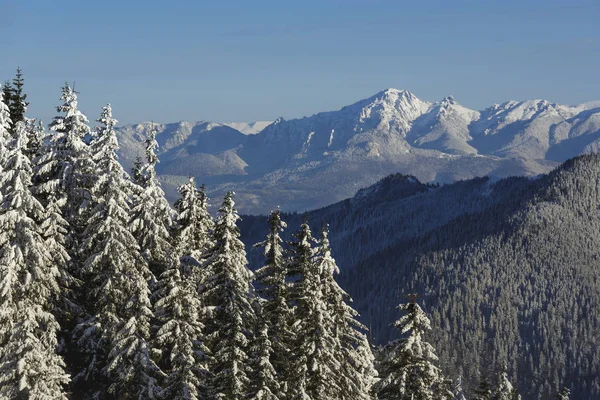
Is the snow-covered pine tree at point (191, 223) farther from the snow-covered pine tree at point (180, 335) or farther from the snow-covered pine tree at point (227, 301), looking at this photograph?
the snow-covered pine tree at point (180, 335)

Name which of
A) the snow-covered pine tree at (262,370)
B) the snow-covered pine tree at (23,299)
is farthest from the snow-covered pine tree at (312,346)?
the snow-covered pine tree at (23,299)

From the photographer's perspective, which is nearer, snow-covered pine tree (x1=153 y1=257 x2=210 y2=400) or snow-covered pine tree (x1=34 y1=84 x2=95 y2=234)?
snow-covered pine tree (x1=153 y1=257 x2=210 y2=400)

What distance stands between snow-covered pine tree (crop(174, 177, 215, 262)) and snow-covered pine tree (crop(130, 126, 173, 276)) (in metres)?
1.16

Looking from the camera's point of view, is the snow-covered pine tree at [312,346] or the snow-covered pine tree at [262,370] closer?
the snow-covered pine tree at [312,346]

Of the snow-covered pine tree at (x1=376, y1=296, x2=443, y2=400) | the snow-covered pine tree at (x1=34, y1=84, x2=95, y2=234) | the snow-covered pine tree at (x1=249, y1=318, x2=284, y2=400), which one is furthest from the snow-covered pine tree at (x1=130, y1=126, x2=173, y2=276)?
the snow-covered pine tree at (x1=376, y1=296, x2=443, y2=400)

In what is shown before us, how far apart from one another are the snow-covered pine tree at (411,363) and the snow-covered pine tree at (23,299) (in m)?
19.1

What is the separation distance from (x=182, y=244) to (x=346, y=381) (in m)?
13.9

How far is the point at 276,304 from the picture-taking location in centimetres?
3819

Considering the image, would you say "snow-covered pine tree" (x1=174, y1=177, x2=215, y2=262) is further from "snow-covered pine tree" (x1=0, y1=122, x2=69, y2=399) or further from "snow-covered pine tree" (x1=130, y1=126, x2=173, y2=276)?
"snow-covered pine tree" (x1=0, y1=122, x2=69, y2=399)

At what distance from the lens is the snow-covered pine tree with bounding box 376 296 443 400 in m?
36.8

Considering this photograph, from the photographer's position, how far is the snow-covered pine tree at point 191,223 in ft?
140

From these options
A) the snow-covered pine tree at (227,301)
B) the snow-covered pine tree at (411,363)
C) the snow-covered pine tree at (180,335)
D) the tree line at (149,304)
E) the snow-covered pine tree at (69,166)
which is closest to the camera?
the tree line at (149,304)

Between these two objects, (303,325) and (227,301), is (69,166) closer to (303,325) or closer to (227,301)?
(227,301)

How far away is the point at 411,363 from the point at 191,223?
17.9m
